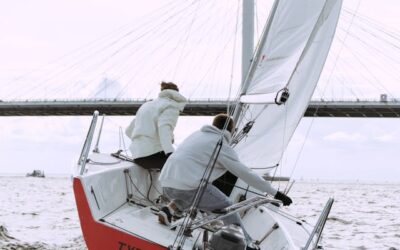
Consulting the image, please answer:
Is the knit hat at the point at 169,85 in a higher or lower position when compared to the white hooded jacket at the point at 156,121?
higher

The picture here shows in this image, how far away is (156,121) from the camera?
495cm

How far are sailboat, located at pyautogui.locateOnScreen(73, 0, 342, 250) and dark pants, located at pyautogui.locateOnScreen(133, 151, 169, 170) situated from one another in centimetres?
9

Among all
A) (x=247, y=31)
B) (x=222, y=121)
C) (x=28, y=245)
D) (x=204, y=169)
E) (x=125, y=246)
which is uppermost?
(x=247, y=31)

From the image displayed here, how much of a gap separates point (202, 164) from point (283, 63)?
1314 millimetres

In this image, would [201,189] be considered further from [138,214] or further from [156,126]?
[156,126]

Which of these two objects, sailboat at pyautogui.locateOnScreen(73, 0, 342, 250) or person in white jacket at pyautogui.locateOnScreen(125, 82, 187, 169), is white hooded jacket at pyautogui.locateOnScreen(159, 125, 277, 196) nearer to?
sailboat at pyautogui.locateOnScreen(73, 0, 342, 250)

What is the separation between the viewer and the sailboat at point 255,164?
3660 mm

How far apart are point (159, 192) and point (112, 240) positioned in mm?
1843

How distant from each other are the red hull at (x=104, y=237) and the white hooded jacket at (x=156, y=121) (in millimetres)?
1176

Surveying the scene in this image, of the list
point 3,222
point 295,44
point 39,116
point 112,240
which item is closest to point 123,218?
point 112,240

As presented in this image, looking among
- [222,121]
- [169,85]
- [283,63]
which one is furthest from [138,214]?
[283,63]

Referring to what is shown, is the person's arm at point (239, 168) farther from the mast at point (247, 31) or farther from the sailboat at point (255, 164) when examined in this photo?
the mast at point (247, 31)

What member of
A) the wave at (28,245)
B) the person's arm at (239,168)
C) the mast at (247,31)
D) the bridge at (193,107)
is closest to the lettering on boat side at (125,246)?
the person's arm at (239,168)

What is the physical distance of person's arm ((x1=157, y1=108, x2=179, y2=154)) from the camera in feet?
15.4
